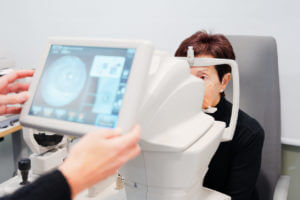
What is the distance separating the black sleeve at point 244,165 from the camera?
1110 mm

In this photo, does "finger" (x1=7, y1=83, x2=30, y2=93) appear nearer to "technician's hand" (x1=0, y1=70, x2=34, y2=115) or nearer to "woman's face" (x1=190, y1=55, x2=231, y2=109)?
"technician's hand" (x1=0, y1=70, x2=34, y2=115)

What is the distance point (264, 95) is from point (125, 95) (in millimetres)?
889

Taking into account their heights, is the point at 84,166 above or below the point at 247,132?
above

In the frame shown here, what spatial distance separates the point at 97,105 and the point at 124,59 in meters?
0.10

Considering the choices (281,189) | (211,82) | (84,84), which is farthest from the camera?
(281,189)

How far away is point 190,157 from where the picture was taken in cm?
67

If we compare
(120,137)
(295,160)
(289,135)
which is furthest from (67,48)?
(295,160)

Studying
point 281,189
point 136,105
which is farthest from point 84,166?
point 281,189

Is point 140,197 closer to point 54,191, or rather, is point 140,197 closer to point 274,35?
point 54,191

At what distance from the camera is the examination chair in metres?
1.28

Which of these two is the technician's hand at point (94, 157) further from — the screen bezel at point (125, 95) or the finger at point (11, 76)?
the finger at point (11, 76)

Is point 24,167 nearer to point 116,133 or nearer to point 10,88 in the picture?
point 10,88

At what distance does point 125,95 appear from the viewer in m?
0.57

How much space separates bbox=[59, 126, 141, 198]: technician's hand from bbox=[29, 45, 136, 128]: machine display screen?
43 mm
